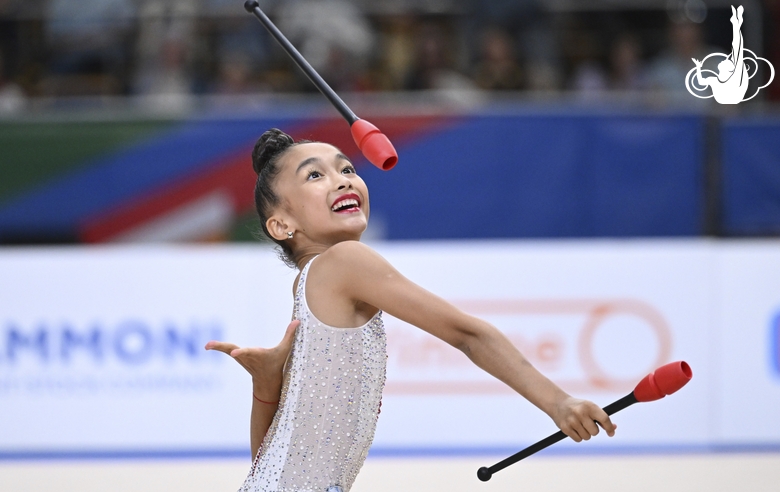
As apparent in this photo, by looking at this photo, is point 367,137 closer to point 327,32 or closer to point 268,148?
point 268,148

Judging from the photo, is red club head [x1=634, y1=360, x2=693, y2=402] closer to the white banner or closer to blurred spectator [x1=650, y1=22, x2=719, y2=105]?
the white banner

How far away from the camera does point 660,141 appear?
17.9 ft

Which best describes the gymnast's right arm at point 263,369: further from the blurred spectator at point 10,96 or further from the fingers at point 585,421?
the blurred spectator at point 10,96

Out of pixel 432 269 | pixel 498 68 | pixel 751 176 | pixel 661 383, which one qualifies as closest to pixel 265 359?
pixel 661 383

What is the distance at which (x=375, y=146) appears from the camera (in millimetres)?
2283

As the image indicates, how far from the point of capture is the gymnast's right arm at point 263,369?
2.19m

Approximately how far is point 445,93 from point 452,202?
105 cm

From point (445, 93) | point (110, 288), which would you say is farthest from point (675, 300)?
point (110, 288)

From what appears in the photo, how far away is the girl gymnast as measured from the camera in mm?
2137

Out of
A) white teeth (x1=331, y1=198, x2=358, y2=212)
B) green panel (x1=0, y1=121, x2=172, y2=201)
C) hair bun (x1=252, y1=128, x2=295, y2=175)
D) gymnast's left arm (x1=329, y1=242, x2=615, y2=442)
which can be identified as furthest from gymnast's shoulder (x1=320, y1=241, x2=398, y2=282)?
green panel (x1=0, y1=121, x2=172, y2=201)

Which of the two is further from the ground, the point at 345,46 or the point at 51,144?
the point at 345,46

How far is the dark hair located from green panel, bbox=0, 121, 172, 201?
10.5ft

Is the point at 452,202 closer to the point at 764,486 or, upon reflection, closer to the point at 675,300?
the point at 675,300

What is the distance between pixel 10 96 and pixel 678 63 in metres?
4.16
